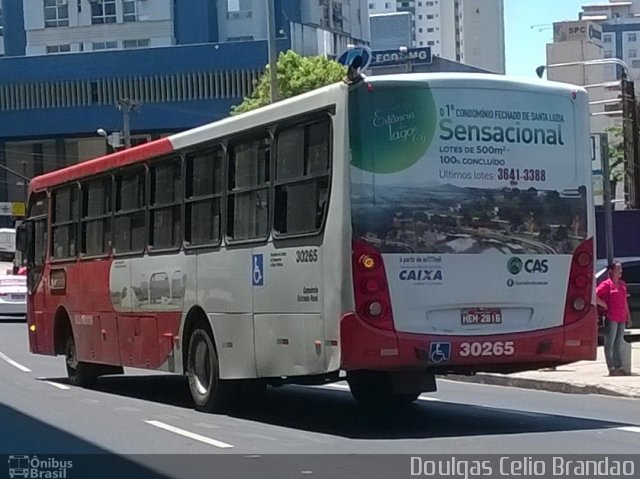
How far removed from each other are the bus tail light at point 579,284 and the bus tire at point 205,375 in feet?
12.9

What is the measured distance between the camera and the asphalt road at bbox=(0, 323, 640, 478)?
11242 millimetres

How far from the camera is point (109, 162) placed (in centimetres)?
1750

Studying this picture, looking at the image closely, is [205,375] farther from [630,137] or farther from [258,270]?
[630,137]

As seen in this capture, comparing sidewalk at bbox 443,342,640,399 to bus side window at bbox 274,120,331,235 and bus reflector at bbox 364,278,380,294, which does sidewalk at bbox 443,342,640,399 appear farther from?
bus side window at bbox 274,120,331,235

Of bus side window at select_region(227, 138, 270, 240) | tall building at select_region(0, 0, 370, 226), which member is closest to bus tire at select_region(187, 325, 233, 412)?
bus side window at select_region(227, 138, 270, 240)

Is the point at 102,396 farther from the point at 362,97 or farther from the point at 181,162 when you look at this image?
the point at 362,97

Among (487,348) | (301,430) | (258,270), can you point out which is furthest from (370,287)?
(301,430)

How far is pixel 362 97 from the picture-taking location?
1226 centimetres

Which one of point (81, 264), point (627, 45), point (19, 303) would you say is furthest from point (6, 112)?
point (627, 45)

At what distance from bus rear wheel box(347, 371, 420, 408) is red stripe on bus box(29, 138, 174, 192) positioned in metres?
3.49

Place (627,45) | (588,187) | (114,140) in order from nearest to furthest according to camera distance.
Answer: (588,187)
(114,140)
(627,45)

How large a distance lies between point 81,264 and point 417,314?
7601 mm

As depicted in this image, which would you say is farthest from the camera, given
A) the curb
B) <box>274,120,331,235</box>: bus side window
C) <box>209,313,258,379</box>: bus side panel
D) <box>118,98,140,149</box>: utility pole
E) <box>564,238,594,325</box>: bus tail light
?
<box>118,98,140,149</box>: utility pole

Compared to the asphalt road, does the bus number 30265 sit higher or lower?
higher
